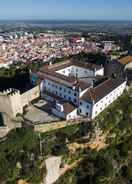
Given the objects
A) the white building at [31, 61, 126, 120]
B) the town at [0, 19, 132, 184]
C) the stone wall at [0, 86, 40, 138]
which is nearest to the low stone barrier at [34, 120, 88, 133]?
the town at [0, 19, 132, 184]

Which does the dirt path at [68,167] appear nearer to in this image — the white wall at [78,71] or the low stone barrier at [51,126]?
the low stone barrier at [51,126]

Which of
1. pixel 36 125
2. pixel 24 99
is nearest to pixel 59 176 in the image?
pixel 36 125

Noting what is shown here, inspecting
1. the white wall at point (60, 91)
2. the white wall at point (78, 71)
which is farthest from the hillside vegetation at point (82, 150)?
the white wall at point (78, 71)

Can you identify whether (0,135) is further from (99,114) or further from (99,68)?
(99,68)

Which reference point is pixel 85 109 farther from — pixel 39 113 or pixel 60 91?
pixel 39 113

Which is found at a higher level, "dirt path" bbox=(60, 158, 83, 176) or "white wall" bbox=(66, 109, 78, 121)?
"white wall" bbox=(66, 109, 78, 121)

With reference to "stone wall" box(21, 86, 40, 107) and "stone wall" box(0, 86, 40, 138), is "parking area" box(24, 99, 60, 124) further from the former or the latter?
"stone wall" box(0, 86, 40, 138)
